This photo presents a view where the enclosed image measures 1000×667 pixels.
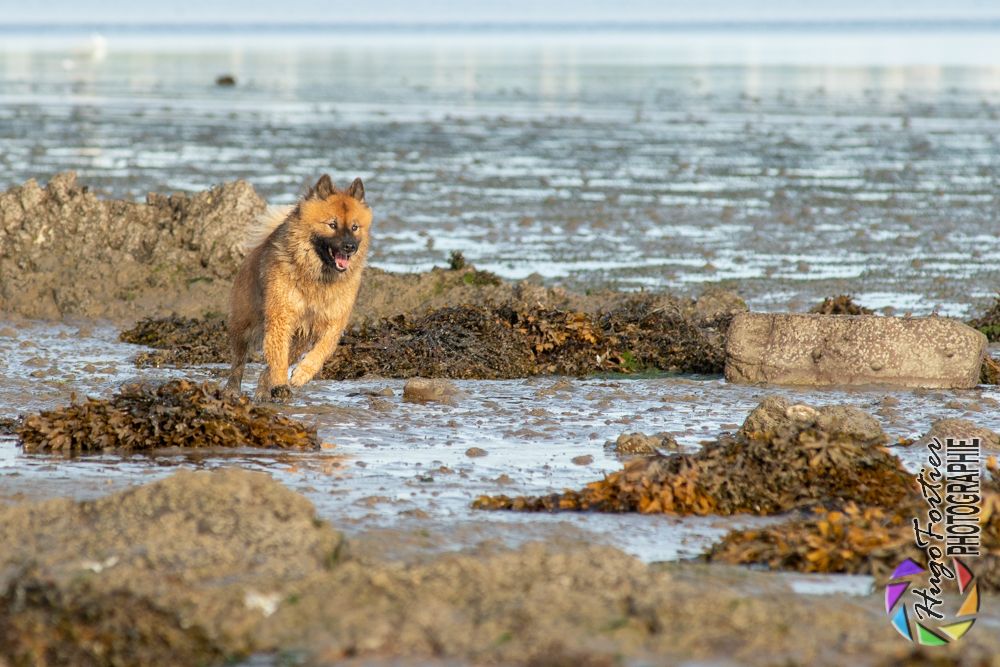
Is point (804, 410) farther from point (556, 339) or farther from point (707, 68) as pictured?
point (707, 68)

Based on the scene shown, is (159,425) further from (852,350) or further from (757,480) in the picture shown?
(852,350)

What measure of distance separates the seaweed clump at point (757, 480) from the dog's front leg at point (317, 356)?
354cm

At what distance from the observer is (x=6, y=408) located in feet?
32.4

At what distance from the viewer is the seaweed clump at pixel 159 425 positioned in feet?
28.0

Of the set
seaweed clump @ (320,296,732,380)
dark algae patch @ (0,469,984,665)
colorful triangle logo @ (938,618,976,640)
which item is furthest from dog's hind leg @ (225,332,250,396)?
colorful triangle logo @ (938,618,976,640)

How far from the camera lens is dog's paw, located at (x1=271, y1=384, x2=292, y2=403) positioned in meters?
10.2

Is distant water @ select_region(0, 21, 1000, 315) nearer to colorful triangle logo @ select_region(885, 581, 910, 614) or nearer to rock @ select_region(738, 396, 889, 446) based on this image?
rock @ select_region(738, 396, 889, 446)

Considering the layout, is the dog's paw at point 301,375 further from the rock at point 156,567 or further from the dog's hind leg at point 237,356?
the rock at point 156,567

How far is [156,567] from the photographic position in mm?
5641

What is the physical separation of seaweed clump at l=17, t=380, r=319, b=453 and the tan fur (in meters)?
1.49

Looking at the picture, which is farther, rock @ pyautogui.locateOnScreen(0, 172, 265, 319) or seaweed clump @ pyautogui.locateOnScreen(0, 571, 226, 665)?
rock @ pyautogui.locateOnScreen(0, 172, 265, 319)

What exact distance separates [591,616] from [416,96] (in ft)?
143

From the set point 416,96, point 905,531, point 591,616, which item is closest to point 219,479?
point 591,616

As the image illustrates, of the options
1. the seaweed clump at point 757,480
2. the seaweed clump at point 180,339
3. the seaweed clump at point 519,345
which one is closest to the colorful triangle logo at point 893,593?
the seaweed clump at point 757,480
